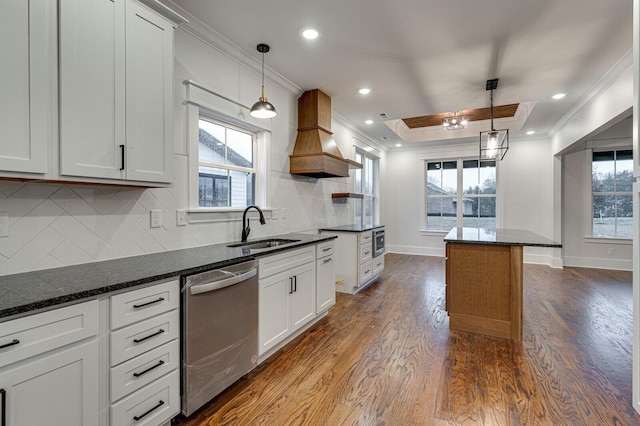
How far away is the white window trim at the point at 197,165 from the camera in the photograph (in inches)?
98.5

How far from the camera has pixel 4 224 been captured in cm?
152

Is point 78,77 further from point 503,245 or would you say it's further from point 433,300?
point 433,300

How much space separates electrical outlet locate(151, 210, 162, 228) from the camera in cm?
220

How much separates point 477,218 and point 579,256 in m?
1.94

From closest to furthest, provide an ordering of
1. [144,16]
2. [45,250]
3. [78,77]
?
[78,77] → [45,250] → [144,16]

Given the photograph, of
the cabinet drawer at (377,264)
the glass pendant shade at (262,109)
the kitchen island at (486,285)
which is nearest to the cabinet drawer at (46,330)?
the glass pendant shade at (262,109)

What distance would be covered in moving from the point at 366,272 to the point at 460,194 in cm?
385

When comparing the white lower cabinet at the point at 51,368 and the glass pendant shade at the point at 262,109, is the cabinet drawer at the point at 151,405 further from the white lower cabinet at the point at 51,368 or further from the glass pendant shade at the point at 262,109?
the glass pendant shade at the point at 262,109

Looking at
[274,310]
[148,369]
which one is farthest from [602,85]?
[148,369]

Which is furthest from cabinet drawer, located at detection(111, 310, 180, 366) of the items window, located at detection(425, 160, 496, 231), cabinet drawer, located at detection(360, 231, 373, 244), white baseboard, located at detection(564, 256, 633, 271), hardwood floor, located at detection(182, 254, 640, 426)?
white baseboard, located at detection(564, 256, 633, 271)

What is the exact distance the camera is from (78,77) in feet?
4.93

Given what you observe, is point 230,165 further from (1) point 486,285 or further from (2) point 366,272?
(1) point 486,285

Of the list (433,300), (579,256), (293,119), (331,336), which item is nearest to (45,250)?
(331,336)

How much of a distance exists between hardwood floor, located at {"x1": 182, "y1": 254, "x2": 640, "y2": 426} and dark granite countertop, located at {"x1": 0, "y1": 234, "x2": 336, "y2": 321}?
2.98 ft
